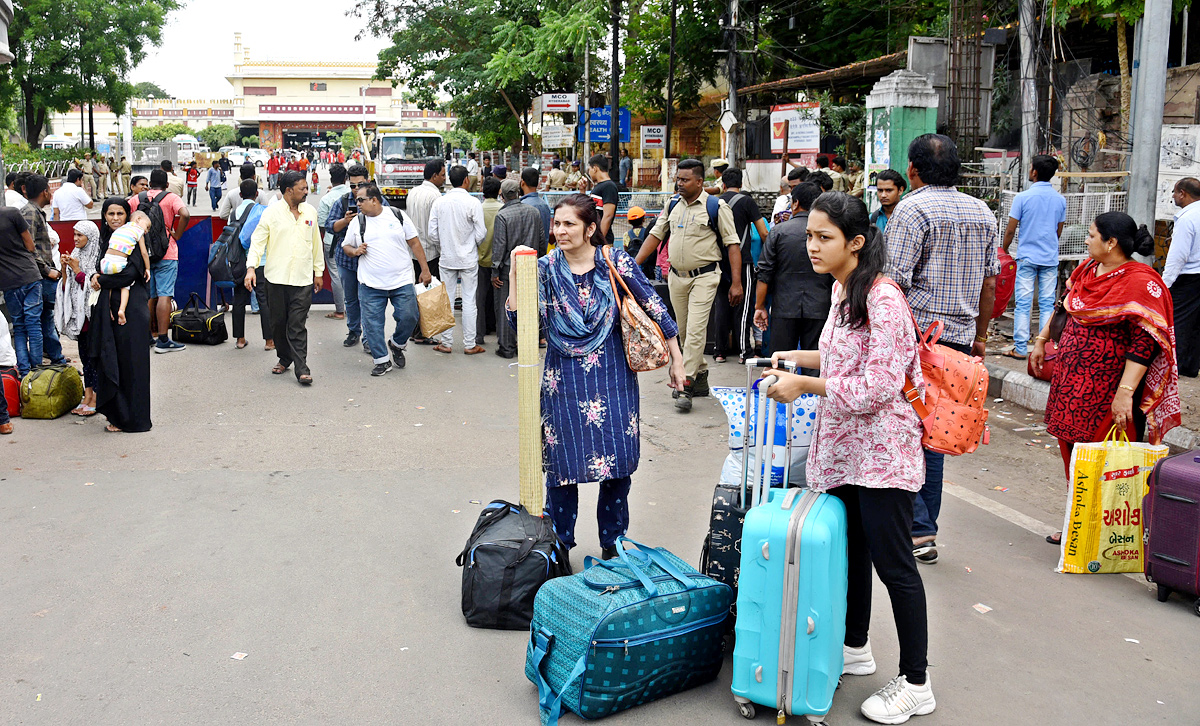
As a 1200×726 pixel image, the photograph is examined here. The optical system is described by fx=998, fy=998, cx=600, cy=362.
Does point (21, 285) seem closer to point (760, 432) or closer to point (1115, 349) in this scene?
point (760, 432)

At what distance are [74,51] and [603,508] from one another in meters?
37.6

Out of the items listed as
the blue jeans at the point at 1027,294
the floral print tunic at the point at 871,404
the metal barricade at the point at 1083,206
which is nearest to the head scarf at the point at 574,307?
the floral print tunic at the point at 871,404

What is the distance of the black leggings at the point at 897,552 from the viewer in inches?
127

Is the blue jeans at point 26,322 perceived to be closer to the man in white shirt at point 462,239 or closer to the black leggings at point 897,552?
the man in white shirt at point 462,239

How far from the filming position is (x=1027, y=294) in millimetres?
9219

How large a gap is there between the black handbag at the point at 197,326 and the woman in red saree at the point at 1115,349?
8.62 meters

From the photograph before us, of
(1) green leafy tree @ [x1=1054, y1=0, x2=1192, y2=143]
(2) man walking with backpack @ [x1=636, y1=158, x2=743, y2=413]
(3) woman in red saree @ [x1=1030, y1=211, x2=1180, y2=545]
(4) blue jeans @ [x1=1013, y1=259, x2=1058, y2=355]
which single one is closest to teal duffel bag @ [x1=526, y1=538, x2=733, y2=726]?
(3) woman in red saree @ [x1=1030, y1=211, x2=1180, y2=545]

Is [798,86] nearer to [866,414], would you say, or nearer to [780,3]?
[780,3]

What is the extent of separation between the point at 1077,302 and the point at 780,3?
1995 centimetres

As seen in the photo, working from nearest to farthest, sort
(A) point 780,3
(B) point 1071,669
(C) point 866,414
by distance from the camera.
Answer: (C) point 866,414, (B) point 1071,669, (A) point 780,3

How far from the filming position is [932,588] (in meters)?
4.60

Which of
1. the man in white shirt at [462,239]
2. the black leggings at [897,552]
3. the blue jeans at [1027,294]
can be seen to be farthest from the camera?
the man in white shirt at [462,239]

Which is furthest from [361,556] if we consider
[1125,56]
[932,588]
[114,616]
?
[1125,56]

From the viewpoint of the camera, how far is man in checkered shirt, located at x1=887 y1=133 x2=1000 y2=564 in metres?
4.71
